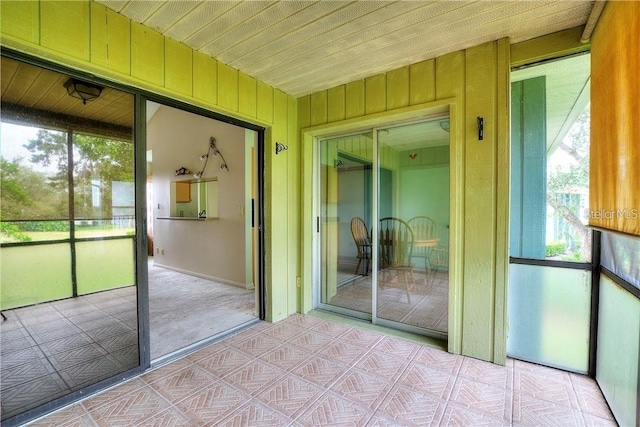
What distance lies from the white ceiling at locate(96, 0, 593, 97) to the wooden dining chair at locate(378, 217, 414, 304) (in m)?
1.48

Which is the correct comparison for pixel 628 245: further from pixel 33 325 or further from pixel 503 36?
pixel 33 325

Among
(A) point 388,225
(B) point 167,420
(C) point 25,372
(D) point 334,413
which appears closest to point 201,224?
(C) point 25,372

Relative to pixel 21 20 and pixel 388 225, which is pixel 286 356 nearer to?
pixel 388 225

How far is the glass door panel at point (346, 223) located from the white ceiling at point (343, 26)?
0.91 m

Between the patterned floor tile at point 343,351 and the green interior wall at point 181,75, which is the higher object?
the green interior wall at point 181,75

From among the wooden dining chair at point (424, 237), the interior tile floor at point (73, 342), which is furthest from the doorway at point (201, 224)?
the wooden dining chair at point (424, 237)

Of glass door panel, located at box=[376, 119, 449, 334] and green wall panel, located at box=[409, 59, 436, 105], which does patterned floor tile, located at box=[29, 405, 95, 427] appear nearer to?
glass door panel, located at box=[376, 119, 449, 334]

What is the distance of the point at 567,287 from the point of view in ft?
6.74

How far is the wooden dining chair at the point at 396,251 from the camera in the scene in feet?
9.17

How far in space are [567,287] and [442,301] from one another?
92 cm

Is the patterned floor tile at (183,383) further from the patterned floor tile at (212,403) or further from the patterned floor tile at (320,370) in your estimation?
the patterned floor tile at (320,370)

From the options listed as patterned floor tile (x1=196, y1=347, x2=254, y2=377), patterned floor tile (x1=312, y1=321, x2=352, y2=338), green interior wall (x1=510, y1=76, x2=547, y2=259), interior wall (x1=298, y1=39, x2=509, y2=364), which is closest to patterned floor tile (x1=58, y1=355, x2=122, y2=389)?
patterned floor tile (x1=196, y1=347, x2=254, y2=377)

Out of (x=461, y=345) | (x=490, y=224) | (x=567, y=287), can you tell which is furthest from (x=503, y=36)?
(x=461, y=345)

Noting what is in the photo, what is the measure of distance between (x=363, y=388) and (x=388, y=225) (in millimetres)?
1500
